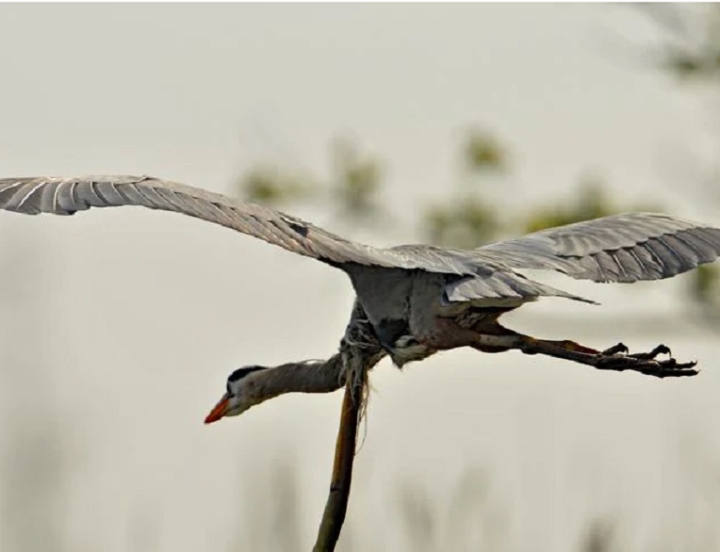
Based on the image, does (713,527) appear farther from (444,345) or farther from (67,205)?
(67,205)

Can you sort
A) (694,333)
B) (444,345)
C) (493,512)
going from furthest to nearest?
(694,333), (493,512), (444,345)

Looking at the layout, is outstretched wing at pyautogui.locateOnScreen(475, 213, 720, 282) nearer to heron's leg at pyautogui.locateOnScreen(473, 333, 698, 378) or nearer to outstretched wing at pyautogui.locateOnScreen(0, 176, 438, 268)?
heron's leg at pyautogui.locateOnScreen(473, 333, 698, 378)

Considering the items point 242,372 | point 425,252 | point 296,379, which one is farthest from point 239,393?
point 425,252

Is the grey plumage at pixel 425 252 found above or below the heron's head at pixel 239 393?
above

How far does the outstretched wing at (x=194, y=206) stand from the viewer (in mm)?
6281

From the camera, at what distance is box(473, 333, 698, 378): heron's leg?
6.76 meters

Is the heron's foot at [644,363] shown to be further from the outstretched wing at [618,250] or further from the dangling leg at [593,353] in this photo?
the outstretched wing at [618,250]

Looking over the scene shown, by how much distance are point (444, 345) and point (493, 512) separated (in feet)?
5.05

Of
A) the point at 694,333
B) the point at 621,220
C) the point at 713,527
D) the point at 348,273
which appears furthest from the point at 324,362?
the point at 694,333

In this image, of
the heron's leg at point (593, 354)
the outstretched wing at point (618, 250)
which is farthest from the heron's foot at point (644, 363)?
the outstretched wing at point (618, 250)

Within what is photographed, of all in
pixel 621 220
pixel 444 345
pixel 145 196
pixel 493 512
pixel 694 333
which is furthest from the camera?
pixel 694 333

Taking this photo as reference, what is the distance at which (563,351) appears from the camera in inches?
268

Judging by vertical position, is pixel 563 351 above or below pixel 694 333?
below

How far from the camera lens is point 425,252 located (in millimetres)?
6773
